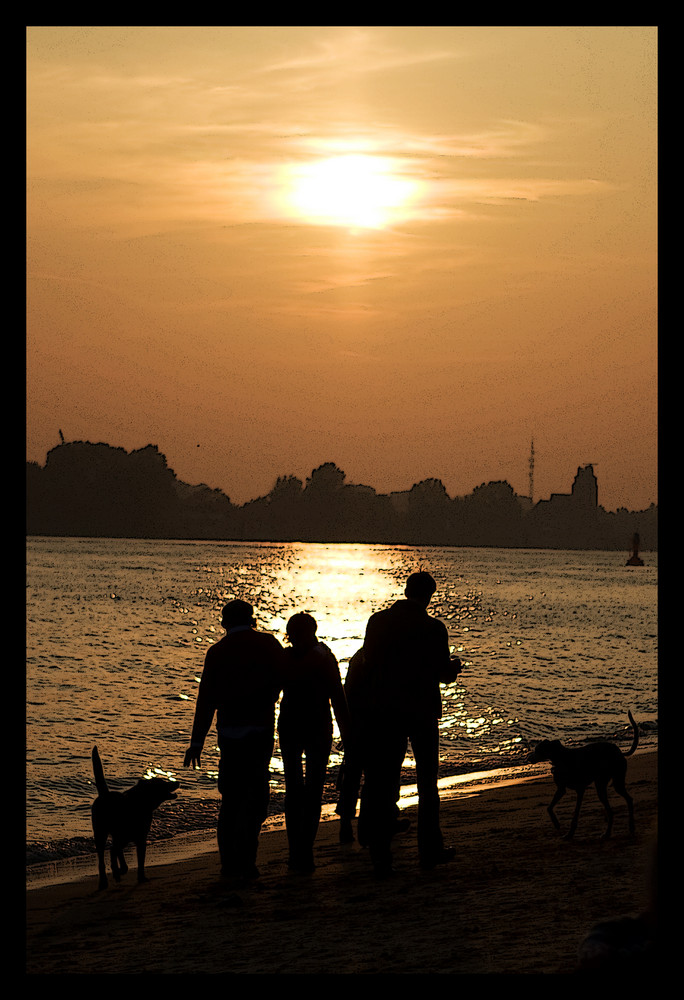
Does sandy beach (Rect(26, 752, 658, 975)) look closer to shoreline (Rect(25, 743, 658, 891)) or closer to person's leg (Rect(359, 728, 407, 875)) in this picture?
person's leg (Rect(359, 728, 407, 875))

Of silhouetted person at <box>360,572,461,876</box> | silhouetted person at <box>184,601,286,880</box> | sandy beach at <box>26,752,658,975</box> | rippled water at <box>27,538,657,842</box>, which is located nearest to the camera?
sandy beach at <box>26,752,658,975</box>

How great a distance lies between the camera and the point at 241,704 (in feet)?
24.4

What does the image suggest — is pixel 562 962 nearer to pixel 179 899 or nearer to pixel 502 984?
pixel 502 984

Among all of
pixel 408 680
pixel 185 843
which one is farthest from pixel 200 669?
pixel 408 680

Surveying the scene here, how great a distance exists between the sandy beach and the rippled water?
5.94 meters

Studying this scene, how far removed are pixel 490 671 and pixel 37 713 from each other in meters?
18.1

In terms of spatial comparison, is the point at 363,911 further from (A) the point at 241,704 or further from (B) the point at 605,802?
(B) the point at 605,802

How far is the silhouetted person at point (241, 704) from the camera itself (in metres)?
7.43

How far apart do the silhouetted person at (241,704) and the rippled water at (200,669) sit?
6.75 m

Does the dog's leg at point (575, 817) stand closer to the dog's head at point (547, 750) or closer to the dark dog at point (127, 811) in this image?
the dog's head at point (547, 750)

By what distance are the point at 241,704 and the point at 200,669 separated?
106ft

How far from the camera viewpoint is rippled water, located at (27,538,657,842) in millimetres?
20062

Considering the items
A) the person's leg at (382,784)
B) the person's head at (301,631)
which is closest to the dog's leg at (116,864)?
the person's leg at (382,784)

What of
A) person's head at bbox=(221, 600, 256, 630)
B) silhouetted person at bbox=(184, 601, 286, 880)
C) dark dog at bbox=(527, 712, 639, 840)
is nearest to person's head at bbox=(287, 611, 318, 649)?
silhouetted person at bbox=(184, 601, 286, 880)
